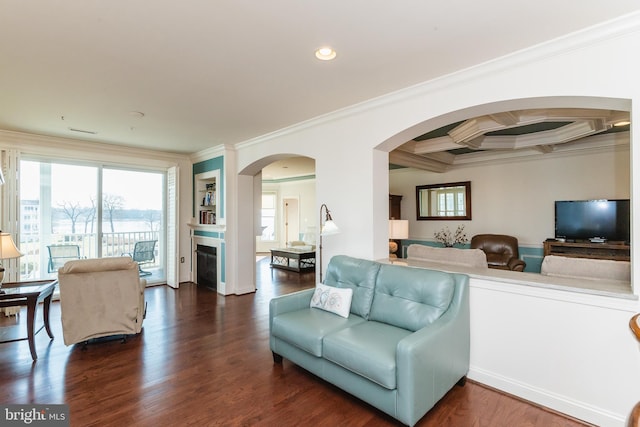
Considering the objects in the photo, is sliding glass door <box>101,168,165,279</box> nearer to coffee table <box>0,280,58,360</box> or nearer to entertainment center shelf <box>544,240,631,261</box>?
coffee table <box>0,280,58,360</box>

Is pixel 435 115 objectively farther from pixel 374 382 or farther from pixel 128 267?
pixel 128 267

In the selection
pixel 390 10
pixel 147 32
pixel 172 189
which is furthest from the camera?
pixel 172 189

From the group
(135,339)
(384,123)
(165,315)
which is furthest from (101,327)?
(384,123)

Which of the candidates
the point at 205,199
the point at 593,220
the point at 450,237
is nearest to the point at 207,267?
the point at 205,199

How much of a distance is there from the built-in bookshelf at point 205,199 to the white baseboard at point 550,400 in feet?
16.1

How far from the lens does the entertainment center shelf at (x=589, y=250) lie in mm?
4402

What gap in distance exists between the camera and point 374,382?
2086 mm

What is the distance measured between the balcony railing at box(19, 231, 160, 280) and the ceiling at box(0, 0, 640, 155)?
88.7 inches

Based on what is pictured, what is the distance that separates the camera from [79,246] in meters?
5.30

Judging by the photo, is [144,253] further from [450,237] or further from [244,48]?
[450,237]

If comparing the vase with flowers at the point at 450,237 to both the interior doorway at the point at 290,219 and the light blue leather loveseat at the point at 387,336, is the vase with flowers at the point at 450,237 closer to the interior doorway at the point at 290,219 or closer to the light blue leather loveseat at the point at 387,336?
the light blue leather loveseat at the point at 387,336

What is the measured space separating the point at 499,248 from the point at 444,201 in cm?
146

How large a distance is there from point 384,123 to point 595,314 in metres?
2.26

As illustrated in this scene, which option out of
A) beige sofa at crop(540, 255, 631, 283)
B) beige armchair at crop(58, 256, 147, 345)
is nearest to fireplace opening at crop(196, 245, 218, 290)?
beige armchair at crop(58, 256, 147, 345)
